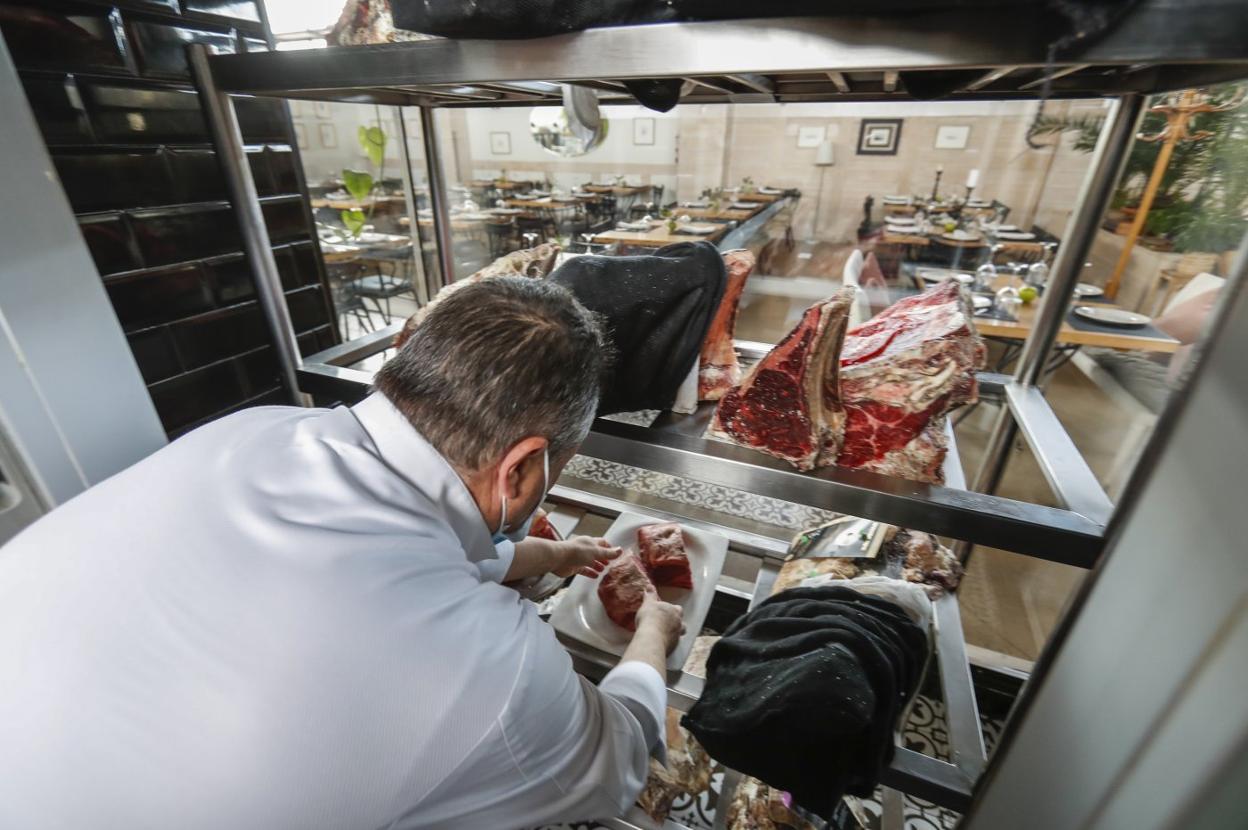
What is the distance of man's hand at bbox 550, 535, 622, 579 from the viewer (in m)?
1.28

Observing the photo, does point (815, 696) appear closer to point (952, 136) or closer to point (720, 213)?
point (720, 213)

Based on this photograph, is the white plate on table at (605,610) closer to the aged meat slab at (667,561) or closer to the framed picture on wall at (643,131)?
the aged meat slab at (667,561)

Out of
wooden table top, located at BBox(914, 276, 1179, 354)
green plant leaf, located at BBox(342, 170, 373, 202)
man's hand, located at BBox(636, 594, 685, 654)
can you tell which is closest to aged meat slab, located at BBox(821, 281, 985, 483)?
man's hand, located at BBox(636, 594, 685, 654)

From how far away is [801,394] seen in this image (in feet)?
2.63

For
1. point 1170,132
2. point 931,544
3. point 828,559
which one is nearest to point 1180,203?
point 1170,132

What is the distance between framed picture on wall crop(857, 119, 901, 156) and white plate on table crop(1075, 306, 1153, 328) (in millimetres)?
5730

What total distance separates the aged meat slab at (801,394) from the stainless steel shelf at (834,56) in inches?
12.6

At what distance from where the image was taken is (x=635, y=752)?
32.1 inches

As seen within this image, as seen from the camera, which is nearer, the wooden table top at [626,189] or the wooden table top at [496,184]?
the wooden table top at [626,189]

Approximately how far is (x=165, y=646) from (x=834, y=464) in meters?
0.86

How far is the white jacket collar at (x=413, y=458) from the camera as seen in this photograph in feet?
2.58

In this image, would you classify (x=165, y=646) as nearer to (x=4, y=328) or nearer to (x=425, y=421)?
(x=425, y=421)

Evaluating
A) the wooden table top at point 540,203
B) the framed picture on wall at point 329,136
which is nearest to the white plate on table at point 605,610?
the framed picture on wall at point 329,136

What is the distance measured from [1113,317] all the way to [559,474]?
122 inches
